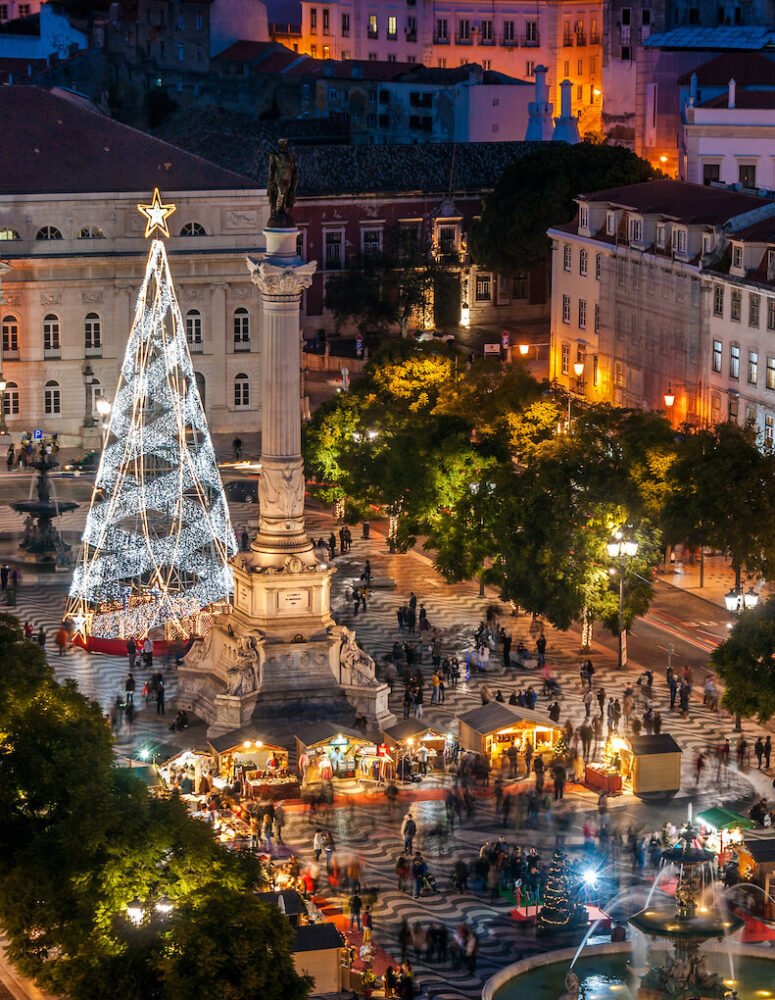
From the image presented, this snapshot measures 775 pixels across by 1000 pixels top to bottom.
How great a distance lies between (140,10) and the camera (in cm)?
17938

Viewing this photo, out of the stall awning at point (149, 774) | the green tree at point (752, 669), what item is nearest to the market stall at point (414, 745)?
the stall awning at point (149, 774)

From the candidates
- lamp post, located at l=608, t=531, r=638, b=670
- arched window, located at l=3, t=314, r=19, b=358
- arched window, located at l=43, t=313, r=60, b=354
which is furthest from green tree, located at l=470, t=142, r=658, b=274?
lamp post, located at l=608, t=531, r=638, b=670

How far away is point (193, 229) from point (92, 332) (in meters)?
5.78

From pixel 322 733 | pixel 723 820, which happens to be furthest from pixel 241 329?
pixel 723 820

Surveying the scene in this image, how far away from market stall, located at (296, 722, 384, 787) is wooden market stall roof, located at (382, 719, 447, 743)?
1.44ft

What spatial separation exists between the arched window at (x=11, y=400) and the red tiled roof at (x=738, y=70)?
4376 cm

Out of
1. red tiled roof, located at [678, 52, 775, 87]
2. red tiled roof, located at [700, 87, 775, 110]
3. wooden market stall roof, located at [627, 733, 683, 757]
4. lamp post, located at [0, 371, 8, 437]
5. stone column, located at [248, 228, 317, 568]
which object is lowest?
wooden market stall roof, located at [627, 733, 683, 757]

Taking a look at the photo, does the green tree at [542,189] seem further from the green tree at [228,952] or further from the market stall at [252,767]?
the green tree at [228,952]

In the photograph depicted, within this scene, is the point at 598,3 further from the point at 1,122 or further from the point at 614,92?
the point at 1,122

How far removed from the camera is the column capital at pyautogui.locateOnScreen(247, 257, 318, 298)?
248ft

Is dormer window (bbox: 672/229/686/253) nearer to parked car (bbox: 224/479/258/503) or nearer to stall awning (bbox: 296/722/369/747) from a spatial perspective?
parked car (bbox: 224/479/258/503)

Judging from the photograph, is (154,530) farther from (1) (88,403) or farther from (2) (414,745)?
(1) (88,403)

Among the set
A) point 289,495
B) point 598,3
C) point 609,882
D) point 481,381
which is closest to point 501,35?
point 598,3

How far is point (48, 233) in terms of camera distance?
387ft
